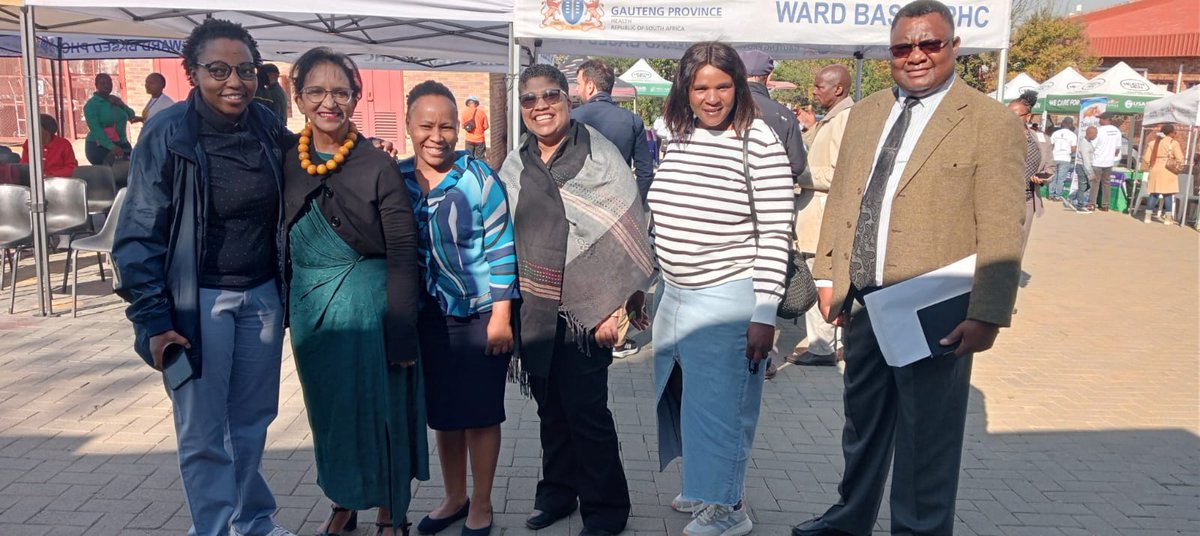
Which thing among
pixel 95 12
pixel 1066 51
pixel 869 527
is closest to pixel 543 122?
pixel 869 527

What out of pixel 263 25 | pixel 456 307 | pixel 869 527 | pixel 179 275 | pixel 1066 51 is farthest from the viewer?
pixel 1066 51

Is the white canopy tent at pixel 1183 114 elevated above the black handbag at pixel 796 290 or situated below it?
above

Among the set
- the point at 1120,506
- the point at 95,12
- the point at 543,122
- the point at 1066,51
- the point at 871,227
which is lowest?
the point at 1120,506

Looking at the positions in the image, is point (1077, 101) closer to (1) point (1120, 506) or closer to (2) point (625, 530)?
Result: (1) point (1120, 506)

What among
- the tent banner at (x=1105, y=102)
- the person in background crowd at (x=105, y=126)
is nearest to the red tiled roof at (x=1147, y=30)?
the tent banner at (x=1105, y=102)

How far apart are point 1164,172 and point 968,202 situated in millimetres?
15623

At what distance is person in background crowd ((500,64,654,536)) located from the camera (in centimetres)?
318

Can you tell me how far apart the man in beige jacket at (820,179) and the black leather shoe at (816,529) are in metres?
1.59

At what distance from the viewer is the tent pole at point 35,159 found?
6.60m

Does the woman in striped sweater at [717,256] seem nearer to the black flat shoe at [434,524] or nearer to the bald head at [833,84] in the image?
the black flat shoe at [434,524]

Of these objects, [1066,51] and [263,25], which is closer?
[263,25]

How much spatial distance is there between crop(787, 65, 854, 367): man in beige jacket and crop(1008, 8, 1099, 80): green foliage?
967 inches

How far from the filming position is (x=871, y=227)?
3.00 m

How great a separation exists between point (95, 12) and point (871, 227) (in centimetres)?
712
